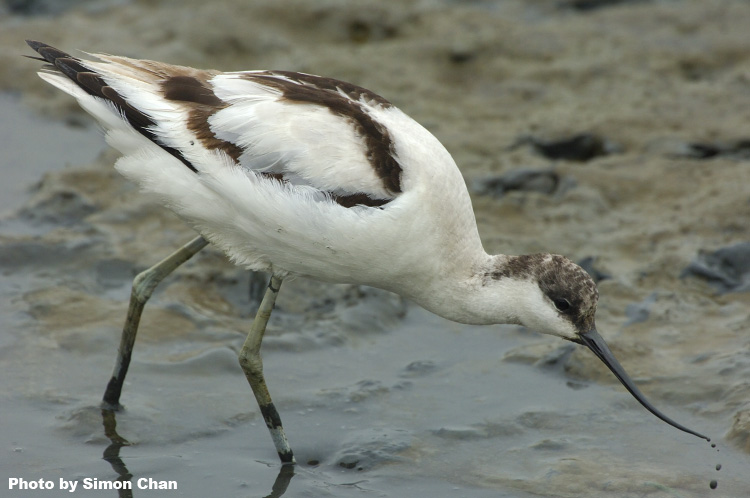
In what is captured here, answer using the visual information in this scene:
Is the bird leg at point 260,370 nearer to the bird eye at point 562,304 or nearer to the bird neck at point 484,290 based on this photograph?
the bird neck at point 484,290

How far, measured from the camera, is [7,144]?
8469mm

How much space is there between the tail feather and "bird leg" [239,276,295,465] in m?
0.82

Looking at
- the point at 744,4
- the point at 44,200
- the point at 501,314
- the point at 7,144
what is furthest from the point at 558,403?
the point at 744,4

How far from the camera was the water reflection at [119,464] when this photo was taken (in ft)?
16.8

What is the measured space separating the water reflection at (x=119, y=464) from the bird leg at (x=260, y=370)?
0.38 feet

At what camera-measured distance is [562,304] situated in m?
5.14

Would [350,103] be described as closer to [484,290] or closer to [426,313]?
[484,290]

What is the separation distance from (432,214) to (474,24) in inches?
224

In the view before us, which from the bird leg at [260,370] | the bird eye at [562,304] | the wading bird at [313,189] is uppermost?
the wading bird at [313,189]

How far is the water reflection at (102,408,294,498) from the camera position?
512 cm

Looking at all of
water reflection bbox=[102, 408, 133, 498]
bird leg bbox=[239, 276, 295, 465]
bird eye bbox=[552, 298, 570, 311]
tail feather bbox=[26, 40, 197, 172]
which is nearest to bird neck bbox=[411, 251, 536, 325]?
bird eye bbox=[552, 298, 570, 311]

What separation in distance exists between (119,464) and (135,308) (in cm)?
95

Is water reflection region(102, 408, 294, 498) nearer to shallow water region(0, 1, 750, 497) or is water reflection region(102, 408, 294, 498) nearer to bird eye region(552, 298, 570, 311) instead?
shallow water region(0, 1, 750, 497)

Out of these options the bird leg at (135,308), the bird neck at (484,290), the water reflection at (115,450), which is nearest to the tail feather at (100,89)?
the bird leg at (135,308)
